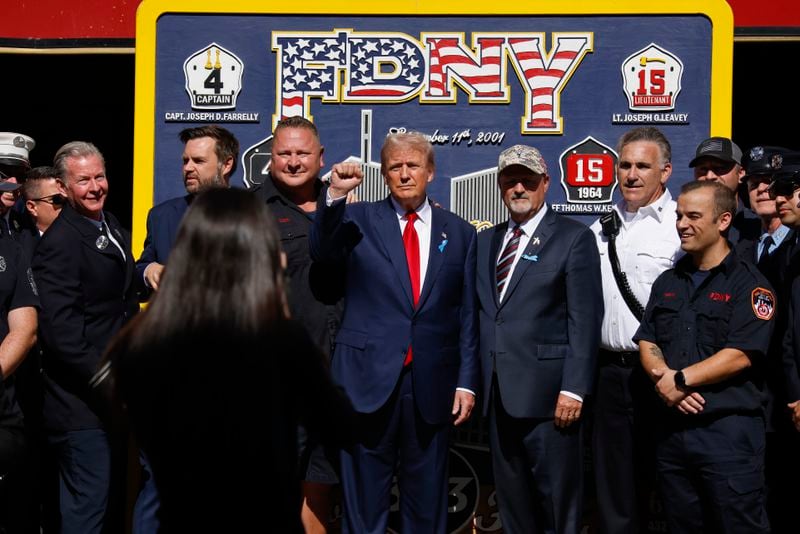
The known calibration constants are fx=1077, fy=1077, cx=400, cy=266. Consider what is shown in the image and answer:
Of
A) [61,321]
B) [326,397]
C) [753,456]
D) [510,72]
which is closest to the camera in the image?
[326,397]

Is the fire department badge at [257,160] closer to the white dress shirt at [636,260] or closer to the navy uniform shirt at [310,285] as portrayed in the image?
the navy uniform shirt at [310,285]

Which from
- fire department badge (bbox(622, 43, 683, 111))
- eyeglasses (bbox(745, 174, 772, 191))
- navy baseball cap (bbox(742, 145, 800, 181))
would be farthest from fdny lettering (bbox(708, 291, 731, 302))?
fire department badge (bbox(622, 43, 683, 111))

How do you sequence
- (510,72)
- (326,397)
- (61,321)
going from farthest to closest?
1. (510,72)
2. (61,321)
3. (326,397)

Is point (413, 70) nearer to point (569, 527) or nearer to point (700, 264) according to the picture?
point (700, 264)

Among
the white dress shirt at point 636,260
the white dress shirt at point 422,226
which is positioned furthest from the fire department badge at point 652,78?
A: the white dress shirt at point 422,226

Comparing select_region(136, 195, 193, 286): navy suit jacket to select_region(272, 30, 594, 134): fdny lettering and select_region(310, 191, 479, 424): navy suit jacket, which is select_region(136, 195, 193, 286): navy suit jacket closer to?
select_region(310, 191, 479, 424): navy suit jacket

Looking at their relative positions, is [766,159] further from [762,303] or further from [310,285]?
[310,285]

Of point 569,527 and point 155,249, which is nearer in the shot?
point 569,527

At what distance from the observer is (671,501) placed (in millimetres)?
4941

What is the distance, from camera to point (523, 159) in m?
5.18

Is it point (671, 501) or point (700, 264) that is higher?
point (700, 264)

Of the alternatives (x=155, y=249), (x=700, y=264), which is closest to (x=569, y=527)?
(x=700, y=264)

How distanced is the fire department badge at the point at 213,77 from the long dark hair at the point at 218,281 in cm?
341

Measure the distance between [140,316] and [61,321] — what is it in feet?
8.46
